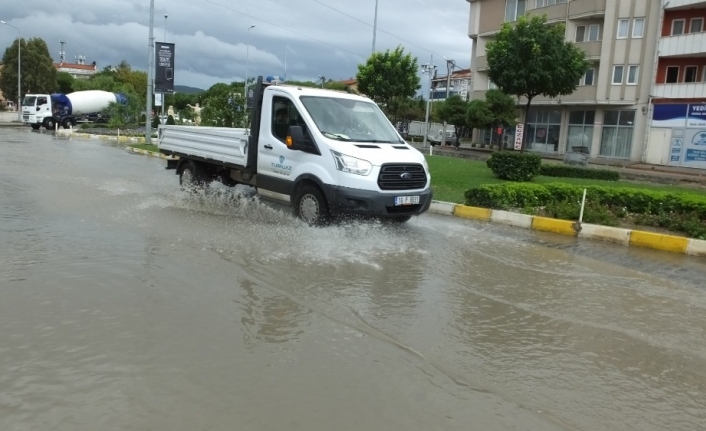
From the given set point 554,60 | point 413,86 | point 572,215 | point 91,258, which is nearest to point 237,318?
point 91,258

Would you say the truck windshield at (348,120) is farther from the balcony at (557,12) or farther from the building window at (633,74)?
the balcony at (557,12)

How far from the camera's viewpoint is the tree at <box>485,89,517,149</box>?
42.1 metres

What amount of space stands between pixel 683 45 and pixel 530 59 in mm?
12995

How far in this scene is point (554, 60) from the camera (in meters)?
28.8

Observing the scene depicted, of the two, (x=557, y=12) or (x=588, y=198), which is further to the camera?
(x=557, y=12)

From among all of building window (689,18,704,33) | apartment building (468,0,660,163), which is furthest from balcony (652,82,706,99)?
building window (689,18,704,33)

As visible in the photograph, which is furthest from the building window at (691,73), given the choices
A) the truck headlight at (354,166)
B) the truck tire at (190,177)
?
the truck headlight at (354,166)

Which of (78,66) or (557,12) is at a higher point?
(78,66)

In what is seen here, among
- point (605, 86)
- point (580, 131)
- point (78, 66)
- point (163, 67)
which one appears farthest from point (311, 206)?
point (78, 66)

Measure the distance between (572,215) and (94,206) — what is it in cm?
846

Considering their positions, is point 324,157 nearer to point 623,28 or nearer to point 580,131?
point 623,28

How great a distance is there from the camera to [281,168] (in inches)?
388

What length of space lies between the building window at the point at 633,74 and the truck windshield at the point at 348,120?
108 feet

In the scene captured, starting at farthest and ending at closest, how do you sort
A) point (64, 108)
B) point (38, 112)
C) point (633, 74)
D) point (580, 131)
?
point (64, 108) < point (38, 112) < point (580, 131) < point (633, 74)
